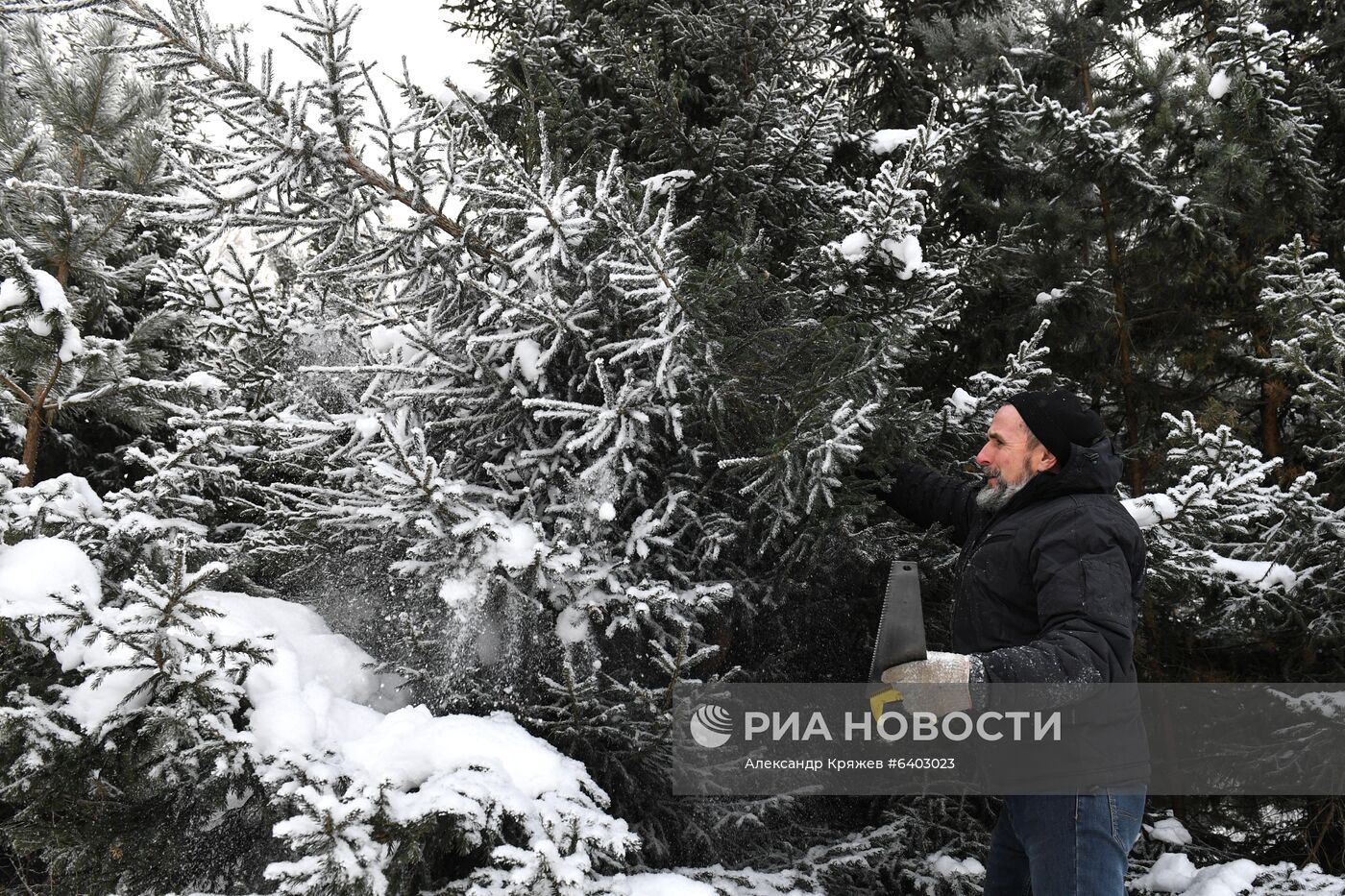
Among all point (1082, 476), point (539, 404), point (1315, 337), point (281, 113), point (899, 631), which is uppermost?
point (281, 113)

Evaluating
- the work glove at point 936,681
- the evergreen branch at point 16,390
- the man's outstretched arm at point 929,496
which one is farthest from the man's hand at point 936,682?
the evergreen branch at point 16,390

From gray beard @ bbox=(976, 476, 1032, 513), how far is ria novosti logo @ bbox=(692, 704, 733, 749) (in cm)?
150

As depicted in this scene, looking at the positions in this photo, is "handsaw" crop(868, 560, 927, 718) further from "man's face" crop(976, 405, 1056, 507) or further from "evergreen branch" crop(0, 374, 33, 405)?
"evergreen branch" crop(0, 374, 33, 405)

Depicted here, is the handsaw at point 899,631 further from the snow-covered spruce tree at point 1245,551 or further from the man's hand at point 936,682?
the snow-covered spruce tree at point 1245,551

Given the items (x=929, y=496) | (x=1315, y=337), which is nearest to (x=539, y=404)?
(x=929, y=496)

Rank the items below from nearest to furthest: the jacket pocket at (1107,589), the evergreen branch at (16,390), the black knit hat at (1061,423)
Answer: the jacket pocket at (1107,589), the black knit hat at (1061,423), the evergreen branch at (16,390)

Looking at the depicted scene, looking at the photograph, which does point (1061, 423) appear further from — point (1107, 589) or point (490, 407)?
point (490, 407)

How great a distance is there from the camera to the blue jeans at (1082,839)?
2.60m

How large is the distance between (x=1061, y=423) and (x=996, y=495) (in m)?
0.39

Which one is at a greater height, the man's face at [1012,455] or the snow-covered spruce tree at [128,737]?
the man's face at [1012,455]

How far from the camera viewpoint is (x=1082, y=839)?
2.63 metres

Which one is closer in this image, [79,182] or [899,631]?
[899,631]

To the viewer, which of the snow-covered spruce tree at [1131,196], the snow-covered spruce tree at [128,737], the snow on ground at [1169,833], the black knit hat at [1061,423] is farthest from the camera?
the snow-covered spruce tree at [1131,196]

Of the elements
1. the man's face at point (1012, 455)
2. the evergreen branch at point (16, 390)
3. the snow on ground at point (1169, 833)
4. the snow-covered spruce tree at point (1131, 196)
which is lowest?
the snow on ground at point (1169, 833)
